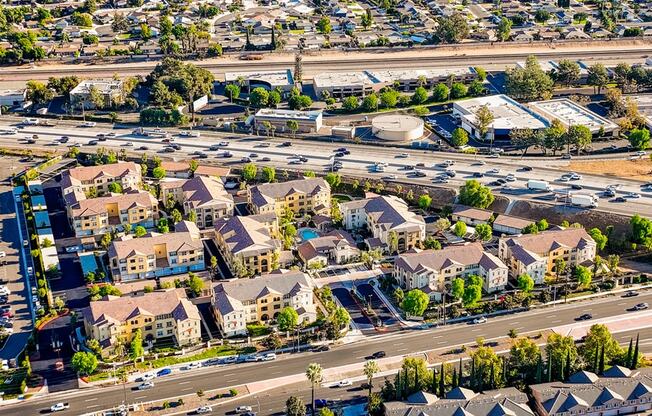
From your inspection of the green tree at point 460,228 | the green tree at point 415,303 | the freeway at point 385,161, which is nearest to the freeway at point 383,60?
the freeway at point 385,161

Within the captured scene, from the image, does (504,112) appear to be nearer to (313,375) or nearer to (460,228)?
(460,228)

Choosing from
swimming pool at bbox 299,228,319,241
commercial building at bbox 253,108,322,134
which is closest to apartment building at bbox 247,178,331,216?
swimming pool at bbox 299,228,319,241

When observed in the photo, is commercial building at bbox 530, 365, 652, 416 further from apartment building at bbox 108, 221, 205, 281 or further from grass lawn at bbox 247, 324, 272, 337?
apartment building at bbox 108, 221, 205, 281

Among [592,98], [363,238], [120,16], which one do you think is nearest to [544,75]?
[592,98]

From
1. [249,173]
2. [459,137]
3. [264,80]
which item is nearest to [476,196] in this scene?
[459,137]

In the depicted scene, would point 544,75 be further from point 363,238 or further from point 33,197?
point 33,197

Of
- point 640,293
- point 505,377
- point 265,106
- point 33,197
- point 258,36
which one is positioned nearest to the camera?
point 505,377
